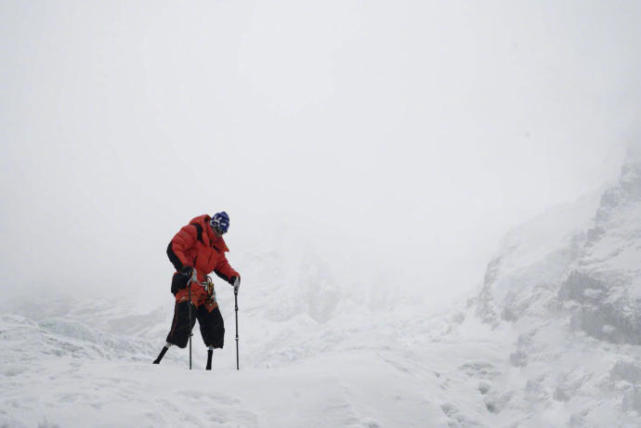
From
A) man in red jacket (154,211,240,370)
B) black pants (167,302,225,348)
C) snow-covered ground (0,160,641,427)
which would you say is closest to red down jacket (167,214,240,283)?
man in red jacket (154,211,240,370)

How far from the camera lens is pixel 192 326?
7.55 metres

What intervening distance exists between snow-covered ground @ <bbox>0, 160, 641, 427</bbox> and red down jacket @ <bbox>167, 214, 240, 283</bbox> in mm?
2021

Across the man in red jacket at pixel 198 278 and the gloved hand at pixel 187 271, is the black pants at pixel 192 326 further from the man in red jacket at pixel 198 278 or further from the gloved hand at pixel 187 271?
the gloved hand at pixel 187 271

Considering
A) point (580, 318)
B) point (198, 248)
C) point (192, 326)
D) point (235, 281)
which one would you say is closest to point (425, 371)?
point (235, 281)

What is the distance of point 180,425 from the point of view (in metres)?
4.20

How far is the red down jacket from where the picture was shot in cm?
752

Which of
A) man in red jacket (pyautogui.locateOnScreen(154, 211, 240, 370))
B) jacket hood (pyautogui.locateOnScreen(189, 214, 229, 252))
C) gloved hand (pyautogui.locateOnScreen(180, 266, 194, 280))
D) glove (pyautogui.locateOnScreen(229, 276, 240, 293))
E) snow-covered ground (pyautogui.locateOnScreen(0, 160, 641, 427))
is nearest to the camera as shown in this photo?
snow-covered ground (pyautogui.locateOnScreen(0, 160, 641, 427))

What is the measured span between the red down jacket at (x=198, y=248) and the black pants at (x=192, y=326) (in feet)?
2.31

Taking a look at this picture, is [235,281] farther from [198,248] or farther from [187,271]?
[187,271]

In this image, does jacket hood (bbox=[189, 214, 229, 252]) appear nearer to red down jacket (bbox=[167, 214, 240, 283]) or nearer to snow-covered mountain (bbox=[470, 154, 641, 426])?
red down jacket (bbox=[167, 214, 240, 283])

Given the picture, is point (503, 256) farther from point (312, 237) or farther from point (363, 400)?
point (312, 237)

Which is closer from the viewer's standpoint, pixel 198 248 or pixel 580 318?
pixel 198 248

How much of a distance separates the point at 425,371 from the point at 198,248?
6.20 m

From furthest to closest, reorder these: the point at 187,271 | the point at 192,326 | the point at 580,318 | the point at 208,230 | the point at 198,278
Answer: the point at 580,318 → the point at 208,230 → the point at 198,278 → the point at 192,326 → the point at 187,271
